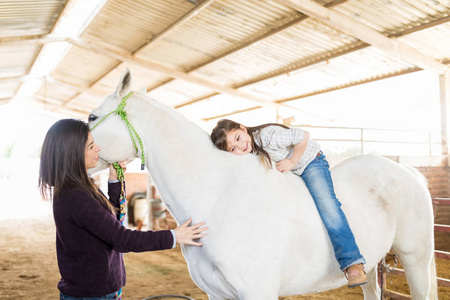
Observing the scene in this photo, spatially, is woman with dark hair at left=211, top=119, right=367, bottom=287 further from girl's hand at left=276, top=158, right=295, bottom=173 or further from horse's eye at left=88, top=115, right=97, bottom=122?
horse's eye at left=88, top=115, right=97, bottom=122

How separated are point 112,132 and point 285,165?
946 millimetres

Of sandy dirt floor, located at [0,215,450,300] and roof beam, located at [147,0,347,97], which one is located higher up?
roof beam, located at [147,0,347,97]

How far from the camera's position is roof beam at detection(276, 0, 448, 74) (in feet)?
17.8

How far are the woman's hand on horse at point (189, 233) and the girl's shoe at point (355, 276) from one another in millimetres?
818

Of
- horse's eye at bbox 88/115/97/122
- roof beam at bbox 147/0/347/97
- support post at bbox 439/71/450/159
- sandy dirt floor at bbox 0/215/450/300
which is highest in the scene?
roof beam at bbox 147/0/347/97

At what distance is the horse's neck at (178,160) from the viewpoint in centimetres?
185

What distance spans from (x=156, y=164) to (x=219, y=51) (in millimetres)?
7137

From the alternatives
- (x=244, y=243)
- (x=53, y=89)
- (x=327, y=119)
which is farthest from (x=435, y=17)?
(x=53, y=89)

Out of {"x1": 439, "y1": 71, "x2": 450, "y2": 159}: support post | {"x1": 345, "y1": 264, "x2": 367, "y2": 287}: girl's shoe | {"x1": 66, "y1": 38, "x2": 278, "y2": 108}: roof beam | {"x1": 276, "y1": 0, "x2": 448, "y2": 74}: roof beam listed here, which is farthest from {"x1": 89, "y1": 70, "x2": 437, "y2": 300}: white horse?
{"x1": 66, "y1": 38, "x2": 278, "y2": 108}: roof beam

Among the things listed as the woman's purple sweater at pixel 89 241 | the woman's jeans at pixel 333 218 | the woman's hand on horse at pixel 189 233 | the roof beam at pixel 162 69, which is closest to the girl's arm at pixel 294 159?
the woman's jeans at pixel 333 218

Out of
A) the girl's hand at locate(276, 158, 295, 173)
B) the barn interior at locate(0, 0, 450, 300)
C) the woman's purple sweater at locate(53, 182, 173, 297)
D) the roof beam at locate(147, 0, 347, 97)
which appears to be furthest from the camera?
the barn interior at locate(0, 0, 450, 300)

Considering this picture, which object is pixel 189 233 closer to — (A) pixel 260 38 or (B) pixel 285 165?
(B) pixel 285 165

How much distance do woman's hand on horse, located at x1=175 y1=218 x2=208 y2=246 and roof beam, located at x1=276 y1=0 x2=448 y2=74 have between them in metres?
4.42

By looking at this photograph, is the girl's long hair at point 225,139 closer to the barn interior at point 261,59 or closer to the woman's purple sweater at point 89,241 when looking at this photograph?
the woman's purple sweater at point 89,241
